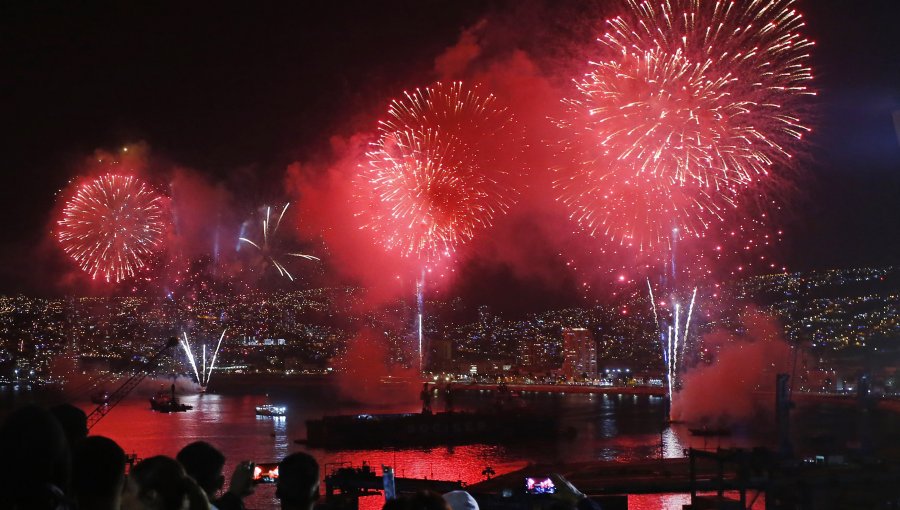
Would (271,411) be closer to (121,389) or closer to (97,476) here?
(121,389)

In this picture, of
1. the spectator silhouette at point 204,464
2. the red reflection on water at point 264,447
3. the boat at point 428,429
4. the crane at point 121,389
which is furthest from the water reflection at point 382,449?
the spectator silhouette at point 204,464

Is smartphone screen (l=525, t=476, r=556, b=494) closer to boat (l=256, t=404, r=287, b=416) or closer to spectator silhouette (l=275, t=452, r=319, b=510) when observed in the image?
spectator silhouette (l=275, t=452, r=319, b=510)

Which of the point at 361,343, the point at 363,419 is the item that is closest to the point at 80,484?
the point at 363,419

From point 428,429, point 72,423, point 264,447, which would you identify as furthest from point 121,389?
point 72,423

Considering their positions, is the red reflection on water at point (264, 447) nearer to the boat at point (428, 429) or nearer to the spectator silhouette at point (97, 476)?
the boat at point (428, 429)

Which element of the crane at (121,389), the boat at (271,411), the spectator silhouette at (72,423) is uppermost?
the spectator silhouette at (72,423)
